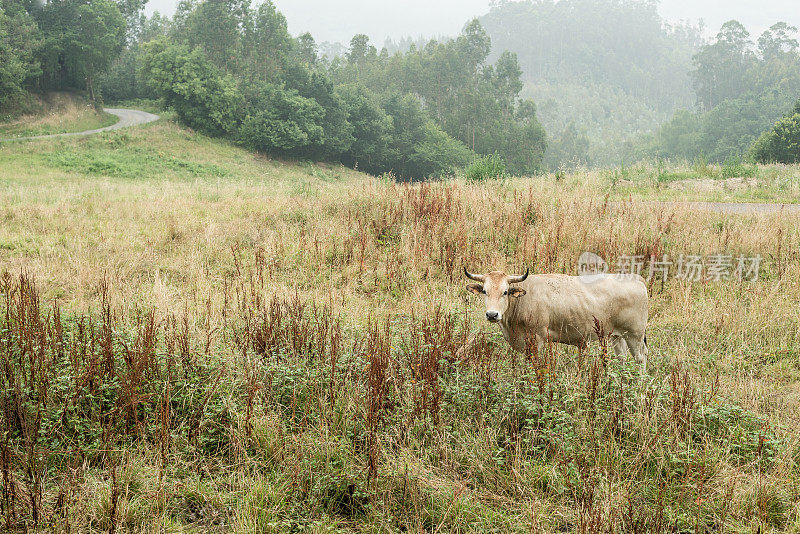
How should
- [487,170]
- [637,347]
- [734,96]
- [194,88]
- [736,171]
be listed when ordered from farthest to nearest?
[734,96] → [194,88] → [736,171] → [487,170] → [637,347]

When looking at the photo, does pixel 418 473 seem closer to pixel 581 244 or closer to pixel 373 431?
pixel 373 431

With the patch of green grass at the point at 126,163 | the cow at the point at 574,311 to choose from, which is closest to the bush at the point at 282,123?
the patch of green grass at the point at 126,163

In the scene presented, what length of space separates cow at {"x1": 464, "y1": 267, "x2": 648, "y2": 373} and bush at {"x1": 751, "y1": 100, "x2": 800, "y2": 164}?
3363 centimetres

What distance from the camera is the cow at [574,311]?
5.65 metres

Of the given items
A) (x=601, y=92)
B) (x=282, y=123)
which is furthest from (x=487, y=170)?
(x=601, y=92)

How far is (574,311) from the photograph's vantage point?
5.67 meters

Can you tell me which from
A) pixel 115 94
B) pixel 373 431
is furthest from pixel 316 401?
pixel 115 94

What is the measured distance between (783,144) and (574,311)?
37.1 meters

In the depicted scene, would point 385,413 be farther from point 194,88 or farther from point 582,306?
point 194,88

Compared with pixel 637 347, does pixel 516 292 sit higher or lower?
higher

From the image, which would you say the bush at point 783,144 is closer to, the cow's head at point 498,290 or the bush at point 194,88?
the cow's head at point 498,290

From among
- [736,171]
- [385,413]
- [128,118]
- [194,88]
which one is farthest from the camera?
[128,118]

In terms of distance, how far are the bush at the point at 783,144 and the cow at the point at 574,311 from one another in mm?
33627

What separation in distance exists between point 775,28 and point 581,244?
11740 centimetres
